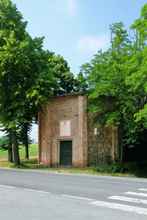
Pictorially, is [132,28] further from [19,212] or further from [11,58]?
[19,212]

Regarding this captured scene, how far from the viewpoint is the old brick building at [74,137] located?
3209cm

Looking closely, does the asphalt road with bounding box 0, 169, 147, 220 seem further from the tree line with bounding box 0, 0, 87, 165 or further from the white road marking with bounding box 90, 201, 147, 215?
the tree line with bounding box 0, 0, 87, 165

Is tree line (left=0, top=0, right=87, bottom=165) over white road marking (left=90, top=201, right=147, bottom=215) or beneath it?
over

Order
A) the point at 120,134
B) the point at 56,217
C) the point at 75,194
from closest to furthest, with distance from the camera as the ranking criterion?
the point at 56,217 → the point at 75,194 → the point at 120,134

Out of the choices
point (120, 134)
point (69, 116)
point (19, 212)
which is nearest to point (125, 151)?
point (120, 134)

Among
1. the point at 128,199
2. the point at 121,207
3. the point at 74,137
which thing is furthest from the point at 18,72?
the point at 121,207

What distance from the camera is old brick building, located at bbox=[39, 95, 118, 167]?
105 feet

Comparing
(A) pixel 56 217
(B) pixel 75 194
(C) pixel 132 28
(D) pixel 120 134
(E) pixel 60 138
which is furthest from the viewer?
(E) pixel 60 138

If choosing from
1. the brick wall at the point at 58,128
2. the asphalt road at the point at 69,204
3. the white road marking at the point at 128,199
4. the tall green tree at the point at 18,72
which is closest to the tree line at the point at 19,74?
the tall green tree at the point at 18,72

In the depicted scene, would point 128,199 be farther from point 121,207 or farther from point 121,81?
point 121,81

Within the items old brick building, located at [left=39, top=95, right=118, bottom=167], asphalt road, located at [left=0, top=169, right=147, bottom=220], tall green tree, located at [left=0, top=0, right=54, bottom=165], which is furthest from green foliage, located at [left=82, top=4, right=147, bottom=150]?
asphalt road, located at [left=0, top=169, right=147, bottom=220]

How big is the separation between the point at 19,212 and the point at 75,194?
148 inches

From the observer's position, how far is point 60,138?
111ft

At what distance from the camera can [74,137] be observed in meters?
32.7
